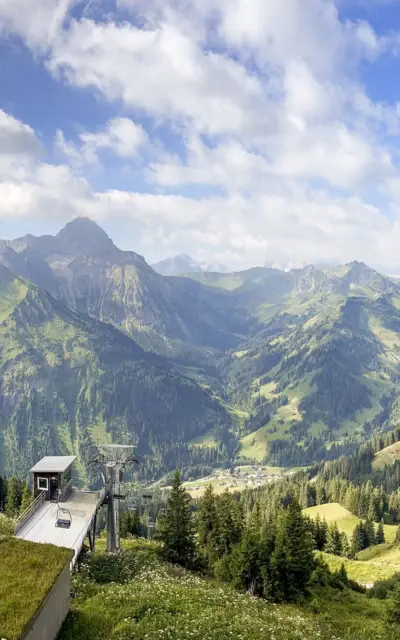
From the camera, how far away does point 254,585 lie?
60156 mm

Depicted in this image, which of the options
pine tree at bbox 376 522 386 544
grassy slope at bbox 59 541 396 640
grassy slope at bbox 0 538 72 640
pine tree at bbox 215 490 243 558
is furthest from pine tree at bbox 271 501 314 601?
pine tree at bbox 376 522 386 544

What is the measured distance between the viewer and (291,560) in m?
61.8

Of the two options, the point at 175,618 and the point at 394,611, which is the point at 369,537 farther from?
the point at 175,618

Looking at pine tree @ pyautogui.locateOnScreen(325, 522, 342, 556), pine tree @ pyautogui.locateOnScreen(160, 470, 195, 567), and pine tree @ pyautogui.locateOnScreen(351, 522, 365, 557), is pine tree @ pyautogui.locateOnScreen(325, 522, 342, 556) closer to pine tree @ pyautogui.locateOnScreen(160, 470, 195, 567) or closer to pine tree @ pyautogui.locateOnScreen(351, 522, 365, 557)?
pine tree @ pyautogui.locateOnScreen(351, 522, 365, 557)

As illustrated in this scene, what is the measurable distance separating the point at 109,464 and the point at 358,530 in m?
132

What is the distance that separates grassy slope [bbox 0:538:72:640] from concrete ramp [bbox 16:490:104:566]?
1527cm

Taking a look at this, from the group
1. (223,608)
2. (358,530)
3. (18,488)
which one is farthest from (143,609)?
(358,530)

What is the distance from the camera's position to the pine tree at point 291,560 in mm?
59000

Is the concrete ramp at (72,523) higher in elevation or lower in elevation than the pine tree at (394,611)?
higher

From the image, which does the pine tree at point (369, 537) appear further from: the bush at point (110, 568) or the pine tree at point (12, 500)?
the bush at point (110, 568)

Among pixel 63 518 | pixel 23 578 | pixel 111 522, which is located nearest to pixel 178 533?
pixel 111 522

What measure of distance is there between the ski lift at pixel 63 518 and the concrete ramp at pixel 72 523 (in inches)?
15.3

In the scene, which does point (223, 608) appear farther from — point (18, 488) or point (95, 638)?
point (18, 488)

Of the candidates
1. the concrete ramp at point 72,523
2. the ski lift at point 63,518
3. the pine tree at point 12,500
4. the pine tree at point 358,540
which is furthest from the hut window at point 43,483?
the pine tree at point 358,540
